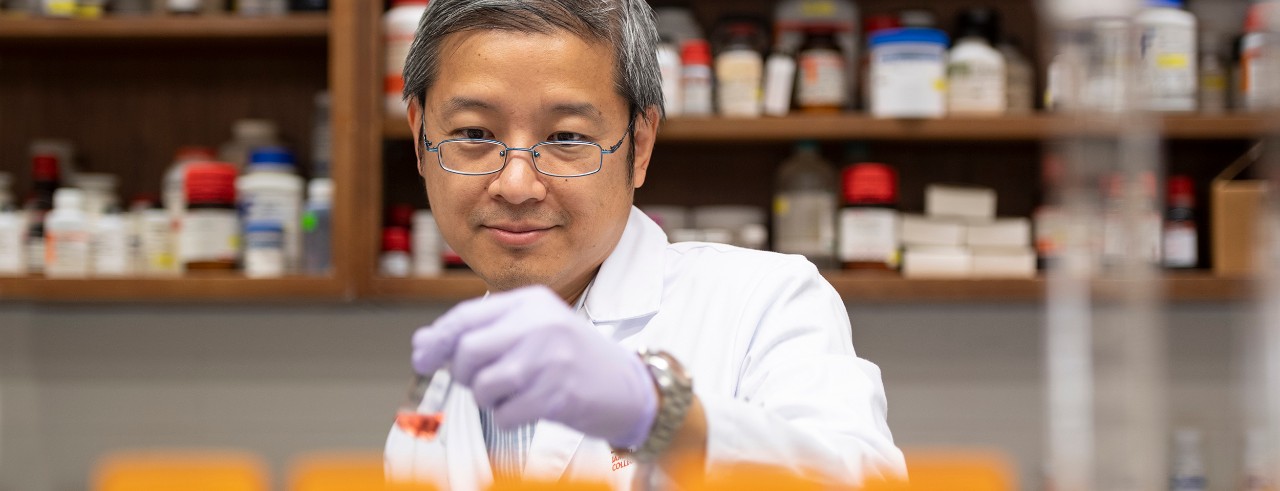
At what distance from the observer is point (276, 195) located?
1895 millimetres

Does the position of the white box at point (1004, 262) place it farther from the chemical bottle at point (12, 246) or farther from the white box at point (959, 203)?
the chemical bottle at point (12, 246)

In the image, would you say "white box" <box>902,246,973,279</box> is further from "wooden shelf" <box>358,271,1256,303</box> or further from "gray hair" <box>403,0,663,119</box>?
"gray hair" <box>403,0,663,119</box>

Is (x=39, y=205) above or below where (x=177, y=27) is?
below

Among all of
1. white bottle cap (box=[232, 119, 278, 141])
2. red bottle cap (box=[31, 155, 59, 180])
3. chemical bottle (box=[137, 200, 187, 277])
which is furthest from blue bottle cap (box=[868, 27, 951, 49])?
red bottle cap (box=[31, 155, 59, 180])

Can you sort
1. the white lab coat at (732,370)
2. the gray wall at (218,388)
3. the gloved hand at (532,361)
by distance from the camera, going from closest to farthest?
the gloved hand at (532,361) < the white lab coat at (732,370) < the gray wall at (218,388)

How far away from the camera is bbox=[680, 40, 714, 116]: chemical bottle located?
6.21 ft

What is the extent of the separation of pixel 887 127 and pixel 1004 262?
32 cm

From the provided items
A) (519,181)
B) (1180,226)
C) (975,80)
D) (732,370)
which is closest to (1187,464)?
(1180,226)

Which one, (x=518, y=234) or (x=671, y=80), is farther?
(x=671, y=80)

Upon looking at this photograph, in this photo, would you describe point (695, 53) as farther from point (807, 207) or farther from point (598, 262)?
point (598, 262)

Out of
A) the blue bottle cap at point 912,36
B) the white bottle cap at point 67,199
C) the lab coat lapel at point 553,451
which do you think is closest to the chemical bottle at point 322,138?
the white bottle cap at point 67,199

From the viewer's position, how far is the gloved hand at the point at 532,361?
0.64 m

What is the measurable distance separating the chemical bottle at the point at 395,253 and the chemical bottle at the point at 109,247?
0.45m

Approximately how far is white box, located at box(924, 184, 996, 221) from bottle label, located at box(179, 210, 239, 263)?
125 centimetres
